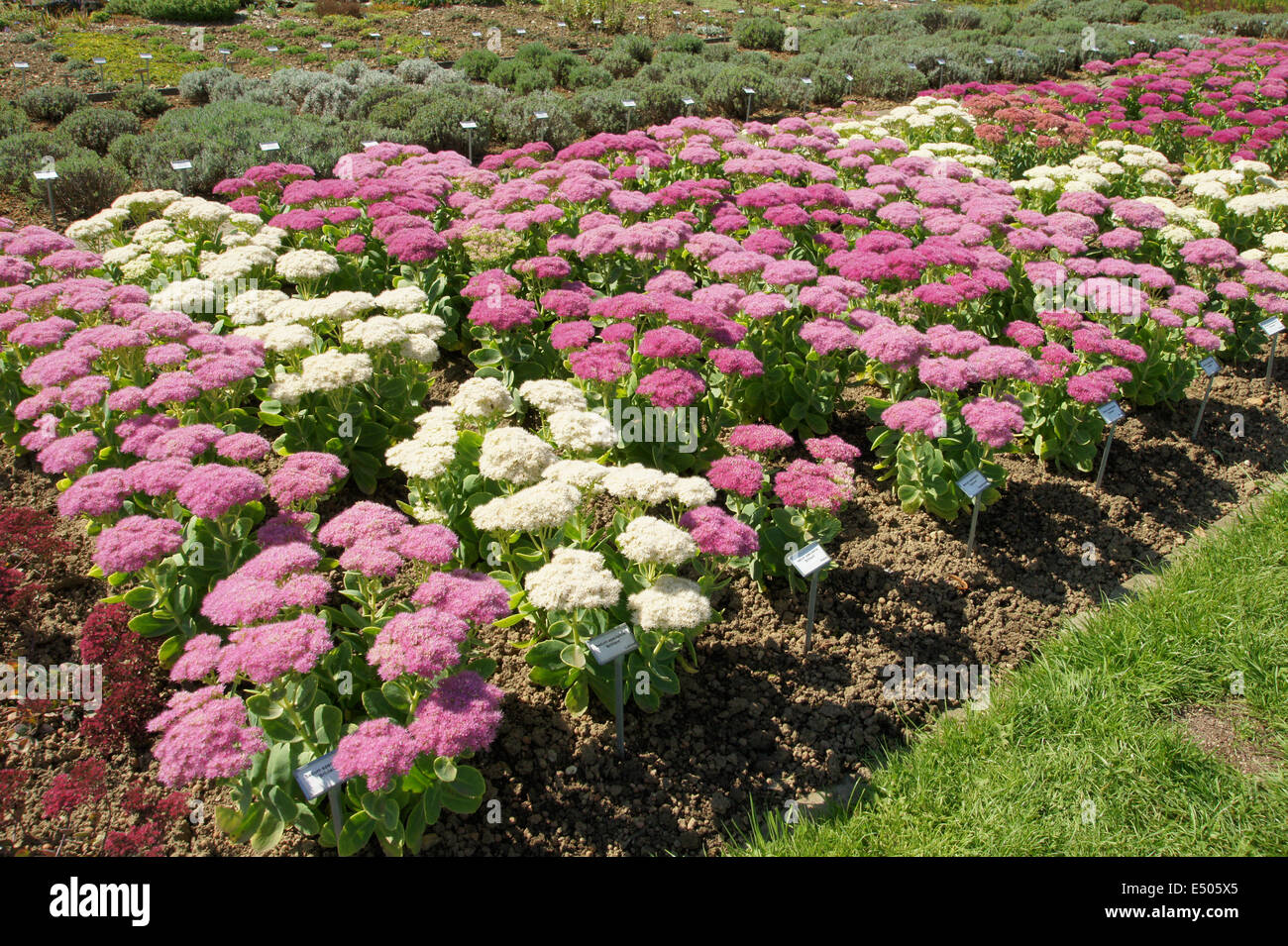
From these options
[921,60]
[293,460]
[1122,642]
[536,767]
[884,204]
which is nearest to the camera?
[536,767]

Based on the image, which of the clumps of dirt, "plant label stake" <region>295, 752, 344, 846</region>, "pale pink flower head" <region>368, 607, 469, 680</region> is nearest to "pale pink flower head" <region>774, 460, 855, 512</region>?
"pale pink flower head" <region>368, 607, 469, 680</region>

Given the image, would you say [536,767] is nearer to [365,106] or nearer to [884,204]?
[884,204]

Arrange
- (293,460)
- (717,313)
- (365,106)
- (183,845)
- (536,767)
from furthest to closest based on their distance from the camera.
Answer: (365,106) < (717,313) < (293,460) < (536,767) < (183,845)

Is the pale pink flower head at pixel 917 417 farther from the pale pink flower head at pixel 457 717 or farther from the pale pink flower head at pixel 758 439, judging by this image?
the pale pink flower head at pixel 457 717

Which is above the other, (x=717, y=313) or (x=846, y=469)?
(x=717, y=313)

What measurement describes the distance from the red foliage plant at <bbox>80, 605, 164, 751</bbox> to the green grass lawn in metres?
3.78

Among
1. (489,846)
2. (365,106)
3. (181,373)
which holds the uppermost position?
(365,106)

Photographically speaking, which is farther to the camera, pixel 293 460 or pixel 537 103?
pixel 537 103

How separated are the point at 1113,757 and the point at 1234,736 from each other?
3.40 feet

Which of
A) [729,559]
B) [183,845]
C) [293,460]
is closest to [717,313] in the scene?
[729,559]

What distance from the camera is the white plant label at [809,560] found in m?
5.55

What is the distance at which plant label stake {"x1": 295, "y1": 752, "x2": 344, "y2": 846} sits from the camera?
13.4 ft

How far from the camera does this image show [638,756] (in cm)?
532

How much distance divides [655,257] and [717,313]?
220 cm
